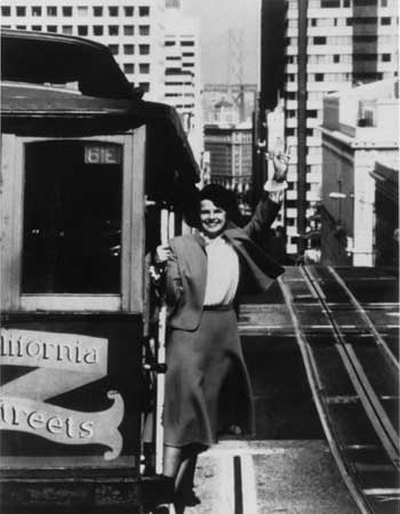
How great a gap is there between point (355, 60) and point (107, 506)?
14801 centimetres

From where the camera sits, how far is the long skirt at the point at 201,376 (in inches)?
264

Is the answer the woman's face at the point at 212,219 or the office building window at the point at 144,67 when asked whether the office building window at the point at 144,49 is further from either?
the woman's face at the point at 212,219

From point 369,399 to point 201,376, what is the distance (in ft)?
26.3

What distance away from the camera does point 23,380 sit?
20.8ft

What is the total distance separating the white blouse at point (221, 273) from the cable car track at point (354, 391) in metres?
2.46

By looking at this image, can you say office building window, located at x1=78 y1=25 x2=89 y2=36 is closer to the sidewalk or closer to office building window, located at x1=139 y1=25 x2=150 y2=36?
office building window, located at x1=139 y1=25 x2=150 y2=36

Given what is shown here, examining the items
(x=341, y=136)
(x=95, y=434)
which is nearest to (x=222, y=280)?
(x=95, y=434)

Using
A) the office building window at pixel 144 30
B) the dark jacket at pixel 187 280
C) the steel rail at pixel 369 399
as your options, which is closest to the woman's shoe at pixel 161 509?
the dark jacket at pixel 187 280

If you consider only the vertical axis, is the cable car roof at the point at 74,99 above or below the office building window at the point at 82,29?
below

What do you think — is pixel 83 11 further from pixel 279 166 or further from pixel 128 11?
pixel 279 166

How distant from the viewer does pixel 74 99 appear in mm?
6469

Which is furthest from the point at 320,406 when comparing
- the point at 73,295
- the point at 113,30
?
the point at 113,30

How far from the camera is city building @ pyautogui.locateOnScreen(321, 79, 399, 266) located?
71.2 m

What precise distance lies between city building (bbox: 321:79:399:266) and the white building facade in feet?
131
